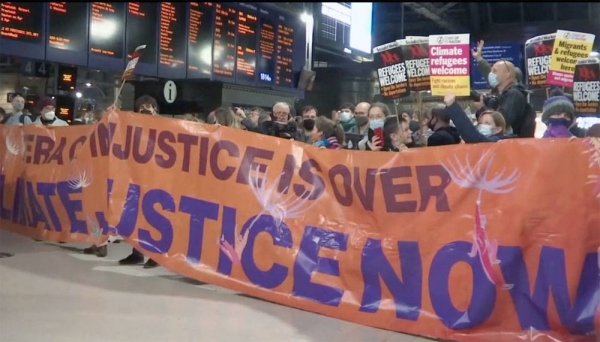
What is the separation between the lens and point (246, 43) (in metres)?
15.3

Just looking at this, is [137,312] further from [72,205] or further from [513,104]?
[513,104]

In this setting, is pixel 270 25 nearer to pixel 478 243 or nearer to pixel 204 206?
pixel 204 206

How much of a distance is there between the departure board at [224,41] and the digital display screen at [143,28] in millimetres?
1677

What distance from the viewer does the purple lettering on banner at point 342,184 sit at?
5230 millimetres

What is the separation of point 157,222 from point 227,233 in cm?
77

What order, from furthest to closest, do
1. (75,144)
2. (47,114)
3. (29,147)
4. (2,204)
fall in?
(47,114) < (2,204) < (29,147) < (75,144)

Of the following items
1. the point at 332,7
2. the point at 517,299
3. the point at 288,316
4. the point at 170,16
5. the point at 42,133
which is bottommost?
the point at 288,316

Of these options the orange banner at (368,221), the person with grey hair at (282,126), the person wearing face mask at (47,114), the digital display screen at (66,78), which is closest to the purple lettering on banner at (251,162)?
the orange banner at (368,221)

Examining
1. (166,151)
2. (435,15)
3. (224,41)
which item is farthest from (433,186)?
(435,15)

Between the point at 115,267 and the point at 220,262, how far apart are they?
1.58 meters

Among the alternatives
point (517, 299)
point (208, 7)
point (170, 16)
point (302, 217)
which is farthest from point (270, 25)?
point (517, 299)

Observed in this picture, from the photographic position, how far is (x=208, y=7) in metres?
14.1

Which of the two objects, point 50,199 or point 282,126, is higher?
point 282,126

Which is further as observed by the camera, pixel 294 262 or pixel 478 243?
pixel 294 262
